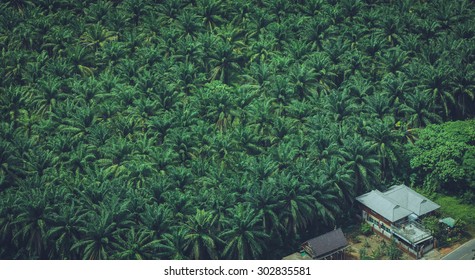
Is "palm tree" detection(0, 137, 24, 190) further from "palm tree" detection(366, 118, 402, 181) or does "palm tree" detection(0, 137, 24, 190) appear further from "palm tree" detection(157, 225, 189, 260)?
"palm tree" detection(366, 118, 402, 181)

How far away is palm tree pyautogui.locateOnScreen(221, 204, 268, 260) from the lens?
2441 inches

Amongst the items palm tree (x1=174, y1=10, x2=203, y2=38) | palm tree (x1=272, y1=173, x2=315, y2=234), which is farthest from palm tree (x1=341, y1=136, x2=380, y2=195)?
palm tree (x1=174, y1=10, x2=203, y2=38)

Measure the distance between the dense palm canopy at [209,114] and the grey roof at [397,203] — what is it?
1.67m

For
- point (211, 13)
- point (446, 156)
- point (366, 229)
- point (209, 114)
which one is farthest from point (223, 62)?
point (446, 156)

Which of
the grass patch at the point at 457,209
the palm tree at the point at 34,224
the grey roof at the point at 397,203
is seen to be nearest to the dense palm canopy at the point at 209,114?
the palm tree at the point at 34,224

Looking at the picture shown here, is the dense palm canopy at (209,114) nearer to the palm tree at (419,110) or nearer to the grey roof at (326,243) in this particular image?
the palm tree at (419,110)

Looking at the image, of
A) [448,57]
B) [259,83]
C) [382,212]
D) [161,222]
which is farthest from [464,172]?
[161,222]

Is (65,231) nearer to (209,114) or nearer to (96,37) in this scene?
(209,114)

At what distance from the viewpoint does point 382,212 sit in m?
66.8

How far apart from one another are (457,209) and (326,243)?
1318cm

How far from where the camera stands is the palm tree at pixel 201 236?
6131 cm

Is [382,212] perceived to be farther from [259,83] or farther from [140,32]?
[140,32]

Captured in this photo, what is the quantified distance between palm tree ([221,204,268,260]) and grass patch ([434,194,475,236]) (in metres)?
17.2

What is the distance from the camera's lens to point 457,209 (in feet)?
228
